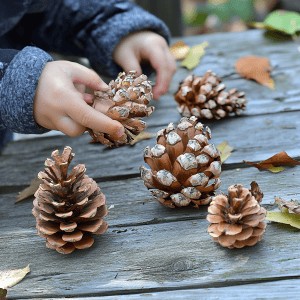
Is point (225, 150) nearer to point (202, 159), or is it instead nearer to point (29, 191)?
point (202, 159)

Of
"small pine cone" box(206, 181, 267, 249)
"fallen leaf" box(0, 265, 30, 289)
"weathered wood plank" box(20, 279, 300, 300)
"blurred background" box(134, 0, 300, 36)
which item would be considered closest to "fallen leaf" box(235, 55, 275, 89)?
"small pine cone" box(206, 181, 267, 249)

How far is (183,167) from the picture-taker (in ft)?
2.11

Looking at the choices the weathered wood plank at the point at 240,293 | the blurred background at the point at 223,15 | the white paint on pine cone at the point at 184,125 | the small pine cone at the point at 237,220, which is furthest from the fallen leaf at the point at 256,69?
the blurred background at the point at 223,15

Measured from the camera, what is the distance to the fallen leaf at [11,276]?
0.58 metres

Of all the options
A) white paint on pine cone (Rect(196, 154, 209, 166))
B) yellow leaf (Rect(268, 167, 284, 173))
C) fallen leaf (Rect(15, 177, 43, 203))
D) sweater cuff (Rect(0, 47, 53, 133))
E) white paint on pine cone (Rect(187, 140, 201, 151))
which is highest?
sweater cuff (Rect(0, 47, 53, 133))

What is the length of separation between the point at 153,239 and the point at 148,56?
818mm

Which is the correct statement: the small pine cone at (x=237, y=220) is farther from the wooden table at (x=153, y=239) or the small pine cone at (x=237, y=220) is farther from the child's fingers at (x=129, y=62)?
the child's fingers at (x=129, y=62)

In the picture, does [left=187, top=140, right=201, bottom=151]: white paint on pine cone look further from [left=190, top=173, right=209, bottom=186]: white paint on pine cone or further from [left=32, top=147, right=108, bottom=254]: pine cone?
[left=32, top=147, right=108, bottom=254]: pine cone

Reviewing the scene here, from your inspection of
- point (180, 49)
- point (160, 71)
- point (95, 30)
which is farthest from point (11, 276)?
point (180, 49)

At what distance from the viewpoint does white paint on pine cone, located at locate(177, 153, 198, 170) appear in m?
0.64

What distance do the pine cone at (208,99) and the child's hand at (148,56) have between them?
5.4 inches

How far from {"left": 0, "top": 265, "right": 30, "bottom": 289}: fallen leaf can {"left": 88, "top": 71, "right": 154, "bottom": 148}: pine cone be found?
13.7 inches

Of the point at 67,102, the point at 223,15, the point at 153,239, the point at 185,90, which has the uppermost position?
the point at 67,102

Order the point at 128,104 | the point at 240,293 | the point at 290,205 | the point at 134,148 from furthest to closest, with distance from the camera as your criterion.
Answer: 1. the point at 134,148
2. the point at 128,104
3. the point at 290,205
4. the point at 240,293
